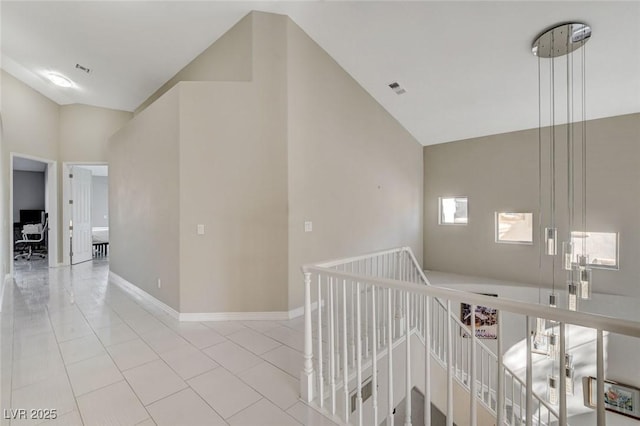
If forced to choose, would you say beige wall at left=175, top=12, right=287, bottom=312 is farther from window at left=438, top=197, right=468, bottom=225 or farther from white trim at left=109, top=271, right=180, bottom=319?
window at left=438, top=197, right=468, bottom=225

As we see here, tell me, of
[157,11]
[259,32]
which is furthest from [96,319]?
[259,32]

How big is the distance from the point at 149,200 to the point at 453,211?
20.6ft

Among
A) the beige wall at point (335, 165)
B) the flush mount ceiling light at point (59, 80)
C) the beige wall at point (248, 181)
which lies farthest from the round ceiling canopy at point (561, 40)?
the flush mount ceiling light at point (59, 80)

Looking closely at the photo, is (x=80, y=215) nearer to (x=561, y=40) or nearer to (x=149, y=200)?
(x=149, y=200)

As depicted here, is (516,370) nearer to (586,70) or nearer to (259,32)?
(586,70)

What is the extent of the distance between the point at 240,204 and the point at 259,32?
214cm

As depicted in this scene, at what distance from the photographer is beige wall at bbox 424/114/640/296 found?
4.86 meters

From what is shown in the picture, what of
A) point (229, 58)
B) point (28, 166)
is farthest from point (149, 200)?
point (28, 166)

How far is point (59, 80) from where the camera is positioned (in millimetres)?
5215

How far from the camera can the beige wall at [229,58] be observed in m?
3.51

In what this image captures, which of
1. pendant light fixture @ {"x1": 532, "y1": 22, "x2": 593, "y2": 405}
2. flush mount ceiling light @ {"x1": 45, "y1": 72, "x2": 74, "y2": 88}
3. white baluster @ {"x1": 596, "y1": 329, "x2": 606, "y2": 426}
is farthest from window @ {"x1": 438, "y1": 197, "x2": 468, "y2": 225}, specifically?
flush mount ceiling light @ {"x1": 45, "y1": 72, "x2": 74, "y2": 88}

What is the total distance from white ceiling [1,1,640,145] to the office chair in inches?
161

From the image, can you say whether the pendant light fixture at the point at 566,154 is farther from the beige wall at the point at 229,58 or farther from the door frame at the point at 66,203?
the door frame at the point at 66,203

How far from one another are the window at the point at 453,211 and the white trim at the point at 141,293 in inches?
234
